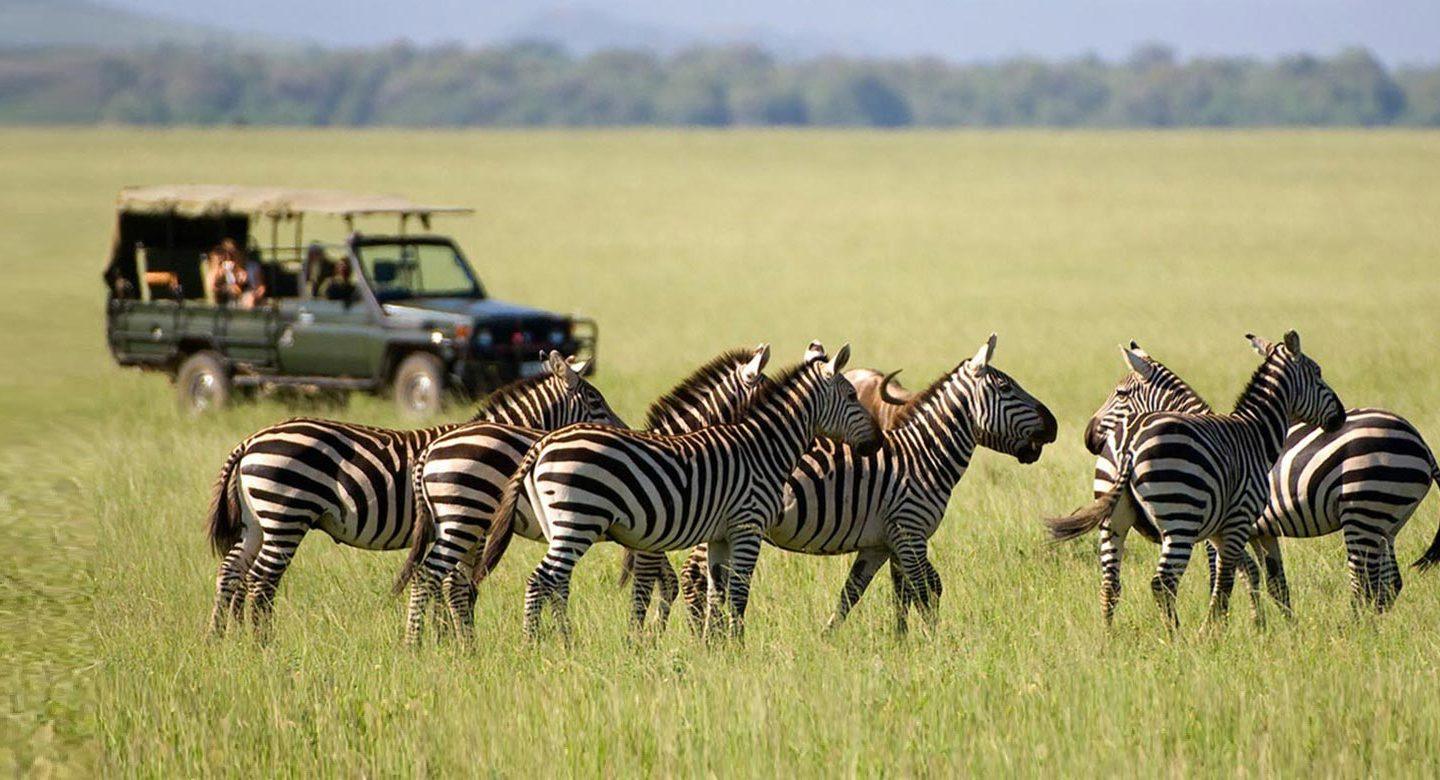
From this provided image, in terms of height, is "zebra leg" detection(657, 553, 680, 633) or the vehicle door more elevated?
the vehicle door

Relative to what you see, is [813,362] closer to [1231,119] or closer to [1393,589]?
[1393,589]

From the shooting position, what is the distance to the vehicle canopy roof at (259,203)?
19.3 m

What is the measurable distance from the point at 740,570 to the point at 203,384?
1245 cm

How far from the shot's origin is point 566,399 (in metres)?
9.80

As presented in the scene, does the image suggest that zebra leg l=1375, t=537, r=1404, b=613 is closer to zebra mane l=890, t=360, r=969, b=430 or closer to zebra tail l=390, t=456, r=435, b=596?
zebra mane l=890, t=360, r=969, b=430

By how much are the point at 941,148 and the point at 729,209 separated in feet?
152

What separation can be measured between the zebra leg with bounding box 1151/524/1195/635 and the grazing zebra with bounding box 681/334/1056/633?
911 mm

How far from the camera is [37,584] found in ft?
34.4

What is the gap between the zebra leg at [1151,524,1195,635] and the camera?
8.99 metres

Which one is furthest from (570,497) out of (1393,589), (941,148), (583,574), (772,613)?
(941,148)

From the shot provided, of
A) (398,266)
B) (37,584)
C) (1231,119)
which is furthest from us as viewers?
(1231,119)

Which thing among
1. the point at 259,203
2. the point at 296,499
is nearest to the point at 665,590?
the point at 296,499

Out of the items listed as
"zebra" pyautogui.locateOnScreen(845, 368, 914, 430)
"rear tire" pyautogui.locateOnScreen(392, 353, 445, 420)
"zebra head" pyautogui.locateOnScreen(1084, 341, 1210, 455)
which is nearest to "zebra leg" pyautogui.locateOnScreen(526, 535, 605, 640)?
"zebra" pyautogui.locateOnScreen(845, 368, 914, 430)

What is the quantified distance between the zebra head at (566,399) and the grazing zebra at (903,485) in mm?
1007
